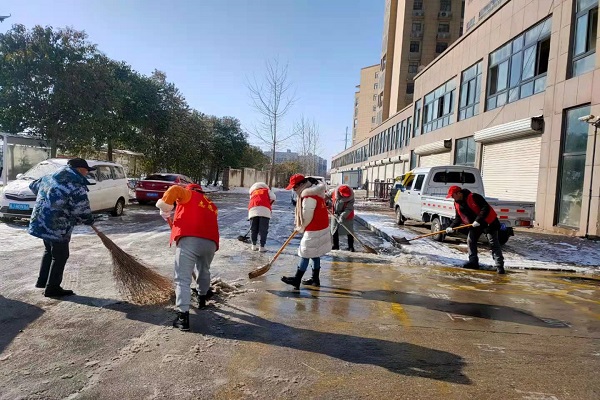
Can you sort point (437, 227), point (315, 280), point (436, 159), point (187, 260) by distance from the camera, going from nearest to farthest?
point (187, 260)
point (315, 280)
point (437, 227)
point (436, 159)

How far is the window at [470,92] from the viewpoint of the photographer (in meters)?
19.8

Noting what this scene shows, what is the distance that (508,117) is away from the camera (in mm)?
16516

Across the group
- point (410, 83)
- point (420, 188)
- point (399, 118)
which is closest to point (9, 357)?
point (420, 188)

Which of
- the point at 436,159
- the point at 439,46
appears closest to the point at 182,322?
the point at 436,159

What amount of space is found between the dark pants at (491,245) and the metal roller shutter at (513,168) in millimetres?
8489

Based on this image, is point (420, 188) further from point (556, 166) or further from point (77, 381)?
point (77, 381)

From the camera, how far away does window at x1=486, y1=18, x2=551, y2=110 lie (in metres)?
15.0

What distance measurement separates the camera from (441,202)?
1041cm

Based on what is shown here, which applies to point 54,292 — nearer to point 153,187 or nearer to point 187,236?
point 187,236

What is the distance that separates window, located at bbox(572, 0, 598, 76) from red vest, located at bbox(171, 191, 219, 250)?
1290 cm

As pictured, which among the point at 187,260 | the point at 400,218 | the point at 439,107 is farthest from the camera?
the point at 439,107

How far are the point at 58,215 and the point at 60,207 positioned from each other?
0.09m

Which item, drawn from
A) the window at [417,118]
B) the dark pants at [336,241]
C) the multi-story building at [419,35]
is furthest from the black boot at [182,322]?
the multi-story building at [419,35]

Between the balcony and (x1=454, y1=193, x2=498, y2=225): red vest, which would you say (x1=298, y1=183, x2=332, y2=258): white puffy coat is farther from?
the balcony
